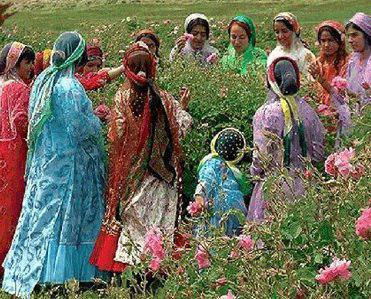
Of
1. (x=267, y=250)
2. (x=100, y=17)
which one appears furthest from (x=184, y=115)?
(x=100, y=17)

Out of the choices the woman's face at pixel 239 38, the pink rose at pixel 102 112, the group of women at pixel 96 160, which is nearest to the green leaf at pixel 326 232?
the group of women at pixel 96 160

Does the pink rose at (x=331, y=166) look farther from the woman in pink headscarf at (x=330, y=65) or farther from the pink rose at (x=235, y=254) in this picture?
the woman in pink headscarf at (x=330, y=65)

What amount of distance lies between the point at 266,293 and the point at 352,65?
3.50 m

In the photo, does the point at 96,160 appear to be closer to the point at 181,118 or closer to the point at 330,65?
the point at 181,118

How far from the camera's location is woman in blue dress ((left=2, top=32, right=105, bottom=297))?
6.15 meters

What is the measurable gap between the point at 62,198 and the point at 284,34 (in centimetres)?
224

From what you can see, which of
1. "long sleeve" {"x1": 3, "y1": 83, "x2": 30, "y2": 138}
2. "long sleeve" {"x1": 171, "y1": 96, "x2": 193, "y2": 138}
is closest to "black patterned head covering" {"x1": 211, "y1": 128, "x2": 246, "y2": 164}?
"long sleeve" {"x1": 171, "y1": 96, "x2": 193, "y2": 138}

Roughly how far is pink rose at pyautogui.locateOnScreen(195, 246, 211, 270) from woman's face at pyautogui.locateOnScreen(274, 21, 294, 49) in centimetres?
398

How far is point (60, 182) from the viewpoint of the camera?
20.6 feet

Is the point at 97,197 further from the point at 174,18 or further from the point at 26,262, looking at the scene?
the point at 174,18

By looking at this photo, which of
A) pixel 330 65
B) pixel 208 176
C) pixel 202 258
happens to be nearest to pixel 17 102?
pixel 208 176

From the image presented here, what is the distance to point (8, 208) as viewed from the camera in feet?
21.9

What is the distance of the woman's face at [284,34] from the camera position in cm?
763

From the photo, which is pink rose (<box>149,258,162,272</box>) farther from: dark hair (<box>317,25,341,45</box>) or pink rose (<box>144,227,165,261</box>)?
dark hair (<box>317,25,341,45</box>)
